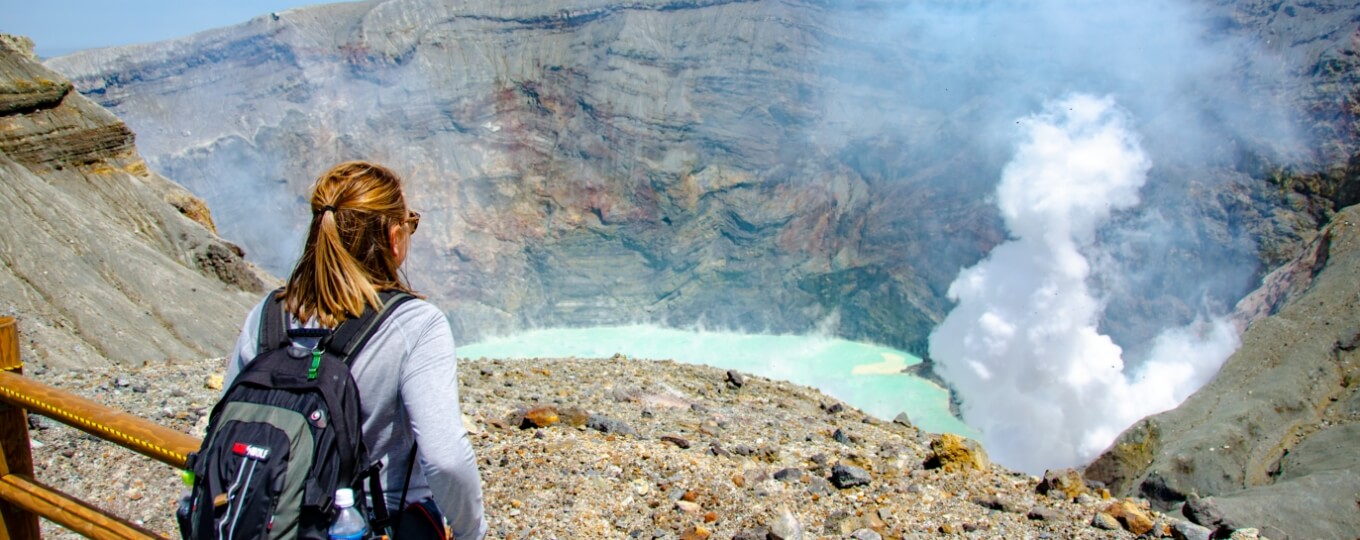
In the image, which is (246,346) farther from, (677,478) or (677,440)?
(677,440)

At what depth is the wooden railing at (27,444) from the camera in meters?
2.59

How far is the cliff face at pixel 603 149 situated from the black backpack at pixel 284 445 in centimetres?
4030

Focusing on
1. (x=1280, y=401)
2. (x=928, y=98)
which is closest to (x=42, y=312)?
(x=1280, y=401)

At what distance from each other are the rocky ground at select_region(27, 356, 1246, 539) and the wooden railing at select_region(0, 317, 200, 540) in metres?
2.13

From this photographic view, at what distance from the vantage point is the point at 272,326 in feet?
7.28

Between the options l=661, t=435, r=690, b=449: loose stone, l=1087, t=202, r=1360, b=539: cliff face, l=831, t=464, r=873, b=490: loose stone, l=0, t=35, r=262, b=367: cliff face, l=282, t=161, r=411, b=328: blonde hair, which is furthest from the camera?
l=0, t=35, r=262, b=367: cliff face

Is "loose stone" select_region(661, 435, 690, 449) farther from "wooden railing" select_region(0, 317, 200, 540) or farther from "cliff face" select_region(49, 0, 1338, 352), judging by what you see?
"cliff face" select_region(49, 0, 1338, 352)

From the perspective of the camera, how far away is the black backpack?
1998 mm

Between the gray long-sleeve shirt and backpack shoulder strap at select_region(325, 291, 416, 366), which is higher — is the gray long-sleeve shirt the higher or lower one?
the lower one

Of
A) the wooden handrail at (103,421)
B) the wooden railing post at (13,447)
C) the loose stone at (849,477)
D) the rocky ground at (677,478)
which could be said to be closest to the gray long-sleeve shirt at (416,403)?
the wooden handrail at (103,421)

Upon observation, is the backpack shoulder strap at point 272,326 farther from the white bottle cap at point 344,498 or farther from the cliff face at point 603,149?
the cliff face at point 603,149

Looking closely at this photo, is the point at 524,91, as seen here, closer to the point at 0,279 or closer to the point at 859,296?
the point at 859,296

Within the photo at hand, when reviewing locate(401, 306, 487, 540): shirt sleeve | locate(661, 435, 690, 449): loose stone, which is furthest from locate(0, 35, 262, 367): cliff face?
locate(401, 306, 487, 540): shirt sleeve

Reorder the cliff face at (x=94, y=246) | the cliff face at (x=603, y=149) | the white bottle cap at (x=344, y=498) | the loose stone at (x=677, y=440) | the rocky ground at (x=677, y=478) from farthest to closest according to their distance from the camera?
1. the cliff face at (x=603, y=149)
2. the cliff face at (x=94, y=246)
3. the loose stone at (x=677, y=440)
4. the rocky ground at (x=677, y=478)
5. the white bottle cap at (x=344, y=498)
